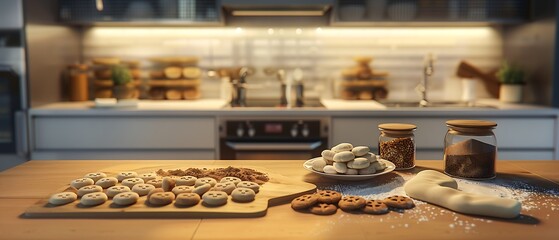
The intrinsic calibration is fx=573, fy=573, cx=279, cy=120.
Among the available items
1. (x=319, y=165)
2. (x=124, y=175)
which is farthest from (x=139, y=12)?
(x=319, y=165)

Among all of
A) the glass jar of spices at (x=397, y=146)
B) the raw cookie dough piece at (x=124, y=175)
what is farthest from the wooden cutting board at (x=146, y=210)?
the glass jar of spices at (x=397, y=146)

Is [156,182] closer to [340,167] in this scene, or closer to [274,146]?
[340,167]

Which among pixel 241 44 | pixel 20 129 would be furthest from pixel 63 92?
pixel 241 44

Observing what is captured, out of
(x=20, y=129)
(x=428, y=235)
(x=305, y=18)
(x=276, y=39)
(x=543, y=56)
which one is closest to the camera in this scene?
(x=428, y=235)

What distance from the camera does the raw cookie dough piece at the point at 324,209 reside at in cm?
132

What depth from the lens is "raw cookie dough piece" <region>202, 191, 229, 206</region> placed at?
1.34 meters

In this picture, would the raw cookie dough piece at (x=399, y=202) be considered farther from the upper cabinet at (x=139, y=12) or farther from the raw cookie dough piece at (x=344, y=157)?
the upper cabinet at (x=139, y=12)

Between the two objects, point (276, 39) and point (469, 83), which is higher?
point (276, 39)

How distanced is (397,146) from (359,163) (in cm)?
24

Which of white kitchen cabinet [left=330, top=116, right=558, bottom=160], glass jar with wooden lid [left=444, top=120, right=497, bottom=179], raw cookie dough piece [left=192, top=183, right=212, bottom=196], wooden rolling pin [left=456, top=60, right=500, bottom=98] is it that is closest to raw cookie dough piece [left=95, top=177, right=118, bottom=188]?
raw cookie dough piece [left=192, top=183, right=212, bottom=196]

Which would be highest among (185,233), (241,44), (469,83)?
(241,44)

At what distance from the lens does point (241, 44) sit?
405cm

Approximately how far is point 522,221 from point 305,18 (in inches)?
107

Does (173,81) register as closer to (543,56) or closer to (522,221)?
(543,56)
